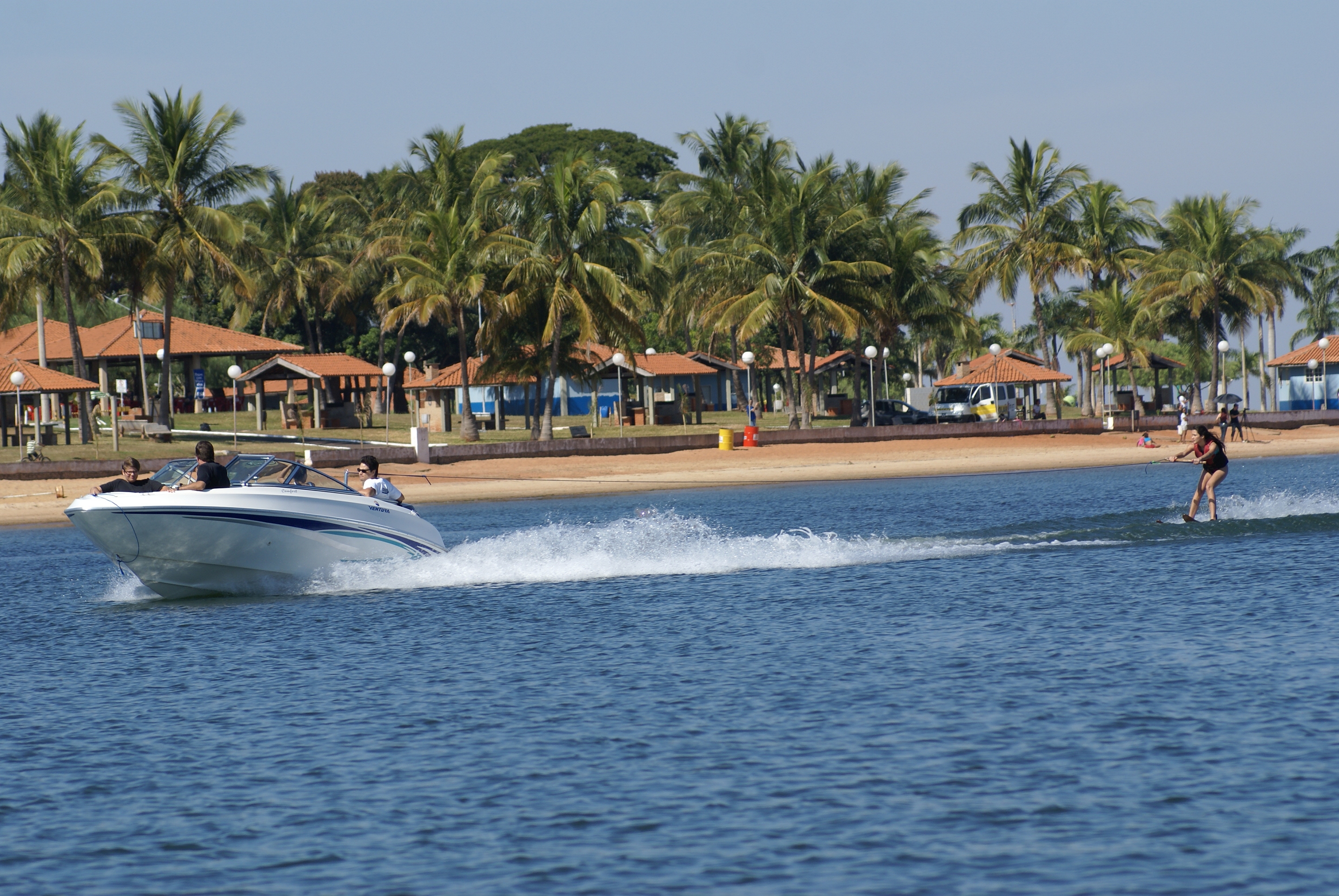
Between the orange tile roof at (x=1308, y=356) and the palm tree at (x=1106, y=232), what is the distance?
9.36 metres

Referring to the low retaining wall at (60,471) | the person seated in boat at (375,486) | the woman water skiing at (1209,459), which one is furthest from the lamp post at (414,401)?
the woman water skiing at (1209,459)

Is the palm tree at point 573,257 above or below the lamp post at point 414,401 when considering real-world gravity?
above

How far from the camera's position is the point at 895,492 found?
3872cm

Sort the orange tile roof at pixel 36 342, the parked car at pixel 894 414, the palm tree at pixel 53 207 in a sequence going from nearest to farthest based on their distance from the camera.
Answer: the palm tree at pixel 53 207
the parked car at pixel 894 414
the orange tile roof at pixel 36 342

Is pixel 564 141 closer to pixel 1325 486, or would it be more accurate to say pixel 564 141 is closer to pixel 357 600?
pixel 1325 486

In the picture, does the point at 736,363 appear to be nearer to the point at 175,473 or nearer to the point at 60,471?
the point at 60,471

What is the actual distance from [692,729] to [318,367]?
53.7m

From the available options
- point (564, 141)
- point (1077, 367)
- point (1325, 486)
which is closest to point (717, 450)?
point (1325, 486)

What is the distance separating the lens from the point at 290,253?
6838cm

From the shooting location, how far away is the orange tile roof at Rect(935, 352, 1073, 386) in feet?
214

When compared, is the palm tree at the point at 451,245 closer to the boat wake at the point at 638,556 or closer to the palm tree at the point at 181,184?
the palm tree at the point at 181,184

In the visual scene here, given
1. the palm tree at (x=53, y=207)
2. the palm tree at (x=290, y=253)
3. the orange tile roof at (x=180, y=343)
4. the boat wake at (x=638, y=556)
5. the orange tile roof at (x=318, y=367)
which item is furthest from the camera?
the palm tree at (x=290, y=253)

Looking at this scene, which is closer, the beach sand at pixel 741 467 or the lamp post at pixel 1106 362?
the beach sand at pixel 741 467

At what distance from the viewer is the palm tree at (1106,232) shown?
63875 mm
